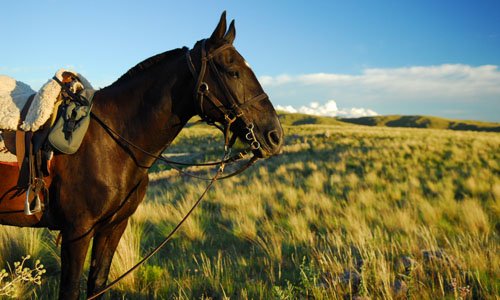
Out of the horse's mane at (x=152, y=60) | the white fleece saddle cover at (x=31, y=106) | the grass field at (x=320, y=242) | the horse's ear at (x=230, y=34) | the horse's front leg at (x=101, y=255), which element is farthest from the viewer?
the grass field at (x=320, y=242)

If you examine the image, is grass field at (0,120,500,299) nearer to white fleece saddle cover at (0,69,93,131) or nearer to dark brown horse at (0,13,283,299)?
dark brown horse at (0,13,283,299)

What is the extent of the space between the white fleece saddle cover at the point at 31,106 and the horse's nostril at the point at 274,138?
180 centimetres

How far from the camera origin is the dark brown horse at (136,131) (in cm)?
270

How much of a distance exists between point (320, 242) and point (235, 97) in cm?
354

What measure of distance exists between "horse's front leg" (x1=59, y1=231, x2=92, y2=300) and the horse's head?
57.2 inches

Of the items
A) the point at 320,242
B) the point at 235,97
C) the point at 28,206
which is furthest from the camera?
the point at 320,242

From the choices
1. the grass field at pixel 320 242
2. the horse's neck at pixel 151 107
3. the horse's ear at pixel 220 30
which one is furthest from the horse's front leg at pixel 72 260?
the horse's ear at pixel 220 30

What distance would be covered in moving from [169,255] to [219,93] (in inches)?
147

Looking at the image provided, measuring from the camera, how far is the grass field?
363 centimetres

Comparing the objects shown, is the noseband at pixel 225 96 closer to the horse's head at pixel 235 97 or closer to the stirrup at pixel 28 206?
the horse's head at pixel 235 97

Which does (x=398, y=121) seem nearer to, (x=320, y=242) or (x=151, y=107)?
(x=320, y=242)

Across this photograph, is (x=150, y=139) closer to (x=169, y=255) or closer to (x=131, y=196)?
(x=131, y=196)

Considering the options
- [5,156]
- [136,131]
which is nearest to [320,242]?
[136,131]

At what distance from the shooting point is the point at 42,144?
2678 mm
